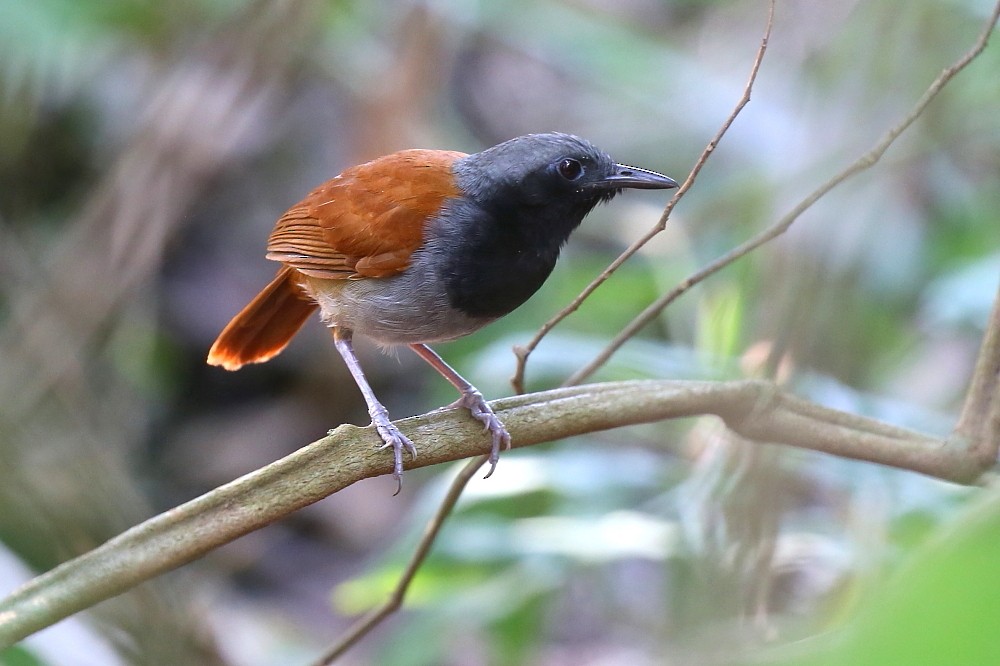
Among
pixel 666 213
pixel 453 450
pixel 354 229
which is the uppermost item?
pixel 666 213

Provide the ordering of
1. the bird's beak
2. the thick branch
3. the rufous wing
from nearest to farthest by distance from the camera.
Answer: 1. the thick branch
2. the bird's beak
3. the rufous wing

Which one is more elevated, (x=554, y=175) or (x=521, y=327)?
(x=554, y=175)

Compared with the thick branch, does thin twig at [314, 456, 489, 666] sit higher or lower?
lower

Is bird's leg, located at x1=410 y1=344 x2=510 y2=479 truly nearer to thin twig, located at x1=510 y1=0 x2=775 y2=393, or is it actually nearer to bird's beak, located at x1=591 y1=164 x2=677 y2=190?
thin twig, located at x1=510 y1=0 x2=775 y2=393

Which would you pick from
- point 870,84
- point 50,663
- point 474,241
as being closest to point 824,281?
point 870,84

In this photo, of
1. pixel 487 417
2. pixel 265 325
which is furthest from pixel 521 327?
pixel 487 417

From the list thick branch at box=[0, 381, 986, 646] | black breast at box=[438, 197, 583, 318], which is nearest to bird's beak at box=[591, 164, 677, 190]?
black breast at box=[438, 197, 583, 318]

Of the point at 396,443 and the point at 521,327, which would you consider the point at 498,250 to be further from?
the point at 521,327
